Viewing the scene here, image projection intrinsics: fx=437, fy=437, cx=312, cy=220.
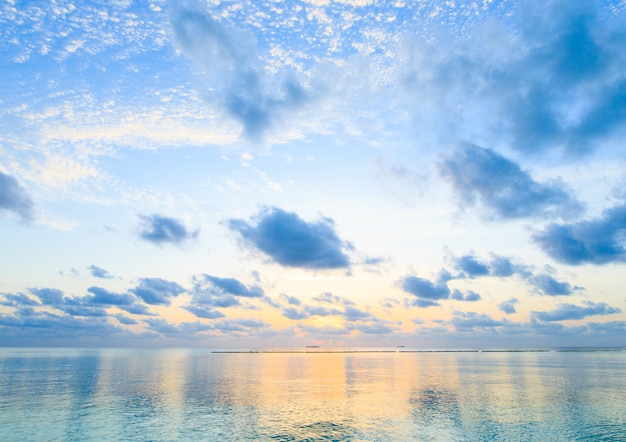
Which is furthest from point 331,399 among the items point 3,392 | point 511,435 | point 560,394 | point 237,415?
point 3,392

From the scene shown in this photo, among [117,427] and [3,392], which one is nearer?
[117,427]

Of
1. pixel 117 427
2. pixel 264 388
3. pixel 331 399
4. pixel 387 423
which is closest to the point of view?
pixel 117 427

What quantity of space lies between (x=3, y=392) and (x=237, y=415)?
196ft

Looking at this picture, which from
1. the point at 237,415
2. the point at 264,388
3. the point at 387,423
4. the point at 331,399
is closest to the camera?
the point at 387,423

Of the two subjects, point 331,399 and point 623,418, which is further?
point 331,399

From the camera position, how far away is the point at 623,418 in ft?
212

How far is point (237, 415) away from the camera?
6850cm

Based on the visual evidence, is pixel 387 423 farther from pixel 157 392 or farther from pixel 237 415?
pixel 157 392

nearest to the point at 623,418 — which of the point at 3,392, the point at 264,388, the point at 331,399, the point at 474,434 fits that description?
the point at 474,434

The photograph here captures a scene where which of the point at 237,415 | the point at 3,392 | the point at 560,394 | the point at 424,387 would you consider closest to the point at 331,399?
the point at 237,415

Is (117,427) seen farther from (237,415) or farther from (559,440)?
(559,440)

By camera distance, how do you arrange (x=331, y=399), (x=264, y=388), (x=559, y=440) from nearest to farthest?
(x=559, y=440) < (x=331, y=399) < (x=264, y=388)

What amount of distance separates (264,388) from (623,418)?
7246cm

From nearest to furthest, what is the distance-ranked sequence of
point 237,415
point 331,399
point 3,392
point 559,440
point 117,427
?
point 559,440 < point 117,427 < point 237,415 < point 331,399 < point 3,392
